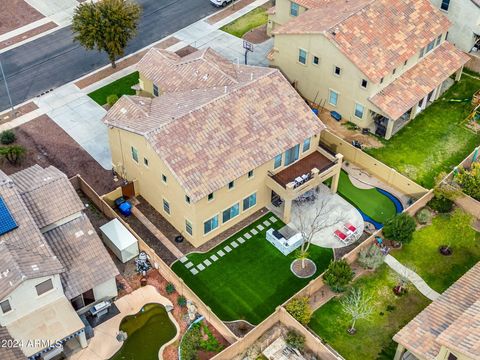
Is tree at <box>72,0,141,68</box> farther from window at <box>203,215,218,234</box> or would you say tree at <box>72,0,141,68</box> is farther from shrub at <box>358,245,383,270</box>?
shrub at <box>358,245,383,270</box>

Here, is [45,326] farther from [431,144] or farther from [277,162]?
[431,144]

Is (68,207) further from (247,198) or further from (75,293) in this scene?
(247,198)

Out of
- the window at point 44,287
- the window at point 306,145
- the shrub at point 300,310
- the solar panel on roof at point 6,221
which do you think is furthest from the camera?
the window at point 306,145

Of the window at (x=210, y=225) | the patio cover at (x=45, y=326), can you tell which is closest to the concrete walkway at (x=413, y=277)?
the window at (x=210, y=225)

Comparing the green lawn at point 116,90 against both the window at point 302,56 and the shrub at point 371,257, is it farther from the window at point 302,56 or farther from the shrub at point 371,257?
the shrub at point 371,257

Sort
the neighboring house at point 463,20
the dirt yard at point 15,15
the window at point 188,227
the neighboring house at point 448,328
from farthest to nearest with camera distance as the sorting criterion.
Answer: the dirt yard at point 15,15, the neighboring house at point 463,20, the window at point 188,227, the neighboring house at point 448,328

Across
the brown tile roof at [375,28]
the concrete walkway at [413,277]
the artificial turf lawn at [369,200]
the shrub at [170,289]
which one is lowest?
the concrete walkway at [413,277]
